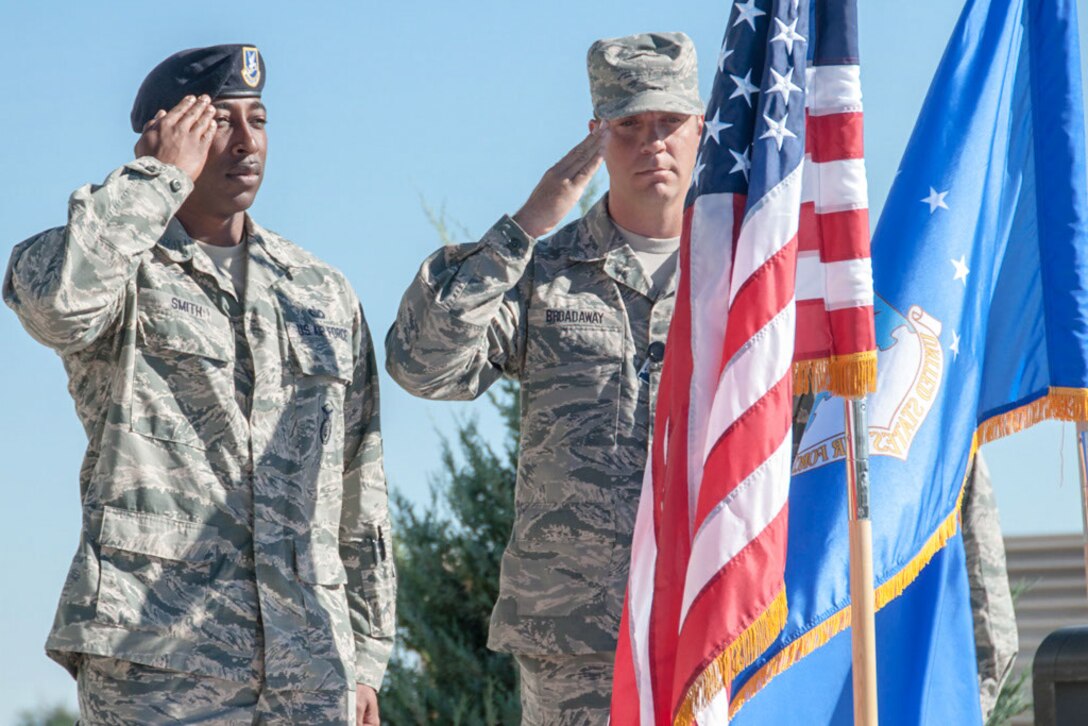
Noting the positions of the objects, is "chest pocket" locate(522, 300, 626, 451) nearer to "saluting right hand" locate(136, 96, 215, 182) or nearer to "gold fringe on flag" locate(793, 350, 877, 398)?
"gold fringe on flag" locate(793, 350, 877, 398)

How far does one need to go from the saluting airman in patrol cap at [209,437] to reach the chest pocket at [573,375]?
430mm

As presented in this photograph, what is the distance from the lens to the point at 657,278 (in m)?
4.19

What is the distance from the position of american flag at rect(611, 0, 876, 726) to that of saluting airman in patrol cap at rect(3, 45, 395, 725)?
86cm

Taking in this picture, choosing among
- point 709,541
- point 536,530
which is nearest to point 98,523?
point 536,530

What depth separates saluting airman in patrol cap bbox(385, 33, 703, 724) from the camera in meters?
3.91

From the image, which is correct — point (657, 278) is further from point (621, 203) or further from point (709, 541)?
point (709, 541)

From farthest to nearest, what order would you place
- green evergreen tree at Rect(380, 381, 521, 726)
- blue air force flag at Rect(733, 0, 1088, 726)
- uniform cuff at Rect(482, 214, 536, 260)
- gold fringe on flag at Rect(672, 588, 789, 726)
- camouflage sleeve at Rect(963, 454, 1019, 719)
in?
green evergreen tree at Rect(380, 381, 521, 726) < camouflage sleeve at Rect(963, 454, 1019, 719) < uniform cuff at Rect(482, 214, 536, 260) < blue air force flag at Rect(733, 0, 1088, 726) < gold fringe on flag at Rect(672, 588, 789, 726)

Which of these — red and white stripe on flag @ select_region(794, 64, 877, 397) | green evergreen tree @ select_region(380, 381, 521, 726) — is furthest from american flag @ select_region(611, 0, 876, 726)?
green evergreen tree @ select_region(380, 381, 521, 726)

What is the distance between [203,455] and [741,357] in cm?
128

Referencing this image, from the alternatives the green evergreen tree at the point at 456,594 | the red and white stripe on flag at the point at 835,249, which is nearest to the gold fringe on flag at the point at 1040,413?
the red and white stripe on flag at the point at 835,249

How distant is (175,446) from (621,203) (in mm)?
1331

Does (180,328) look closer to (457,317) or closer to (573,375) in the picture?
(457,317)

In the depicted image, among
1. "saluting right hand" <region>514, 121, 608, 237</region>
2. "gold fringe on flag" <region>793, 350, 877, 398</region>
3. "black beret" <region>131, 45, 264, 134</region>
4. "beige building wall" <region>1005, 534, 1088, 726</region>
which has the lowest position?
"beige building wall" <region>1005, 534, 1088, 726</region>

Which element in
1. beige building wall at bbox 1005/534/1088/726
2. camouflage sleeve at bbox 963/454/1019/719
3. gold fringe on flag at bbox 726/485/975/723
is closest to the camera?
gold fringe on flag at bbox 726/485/975/723
